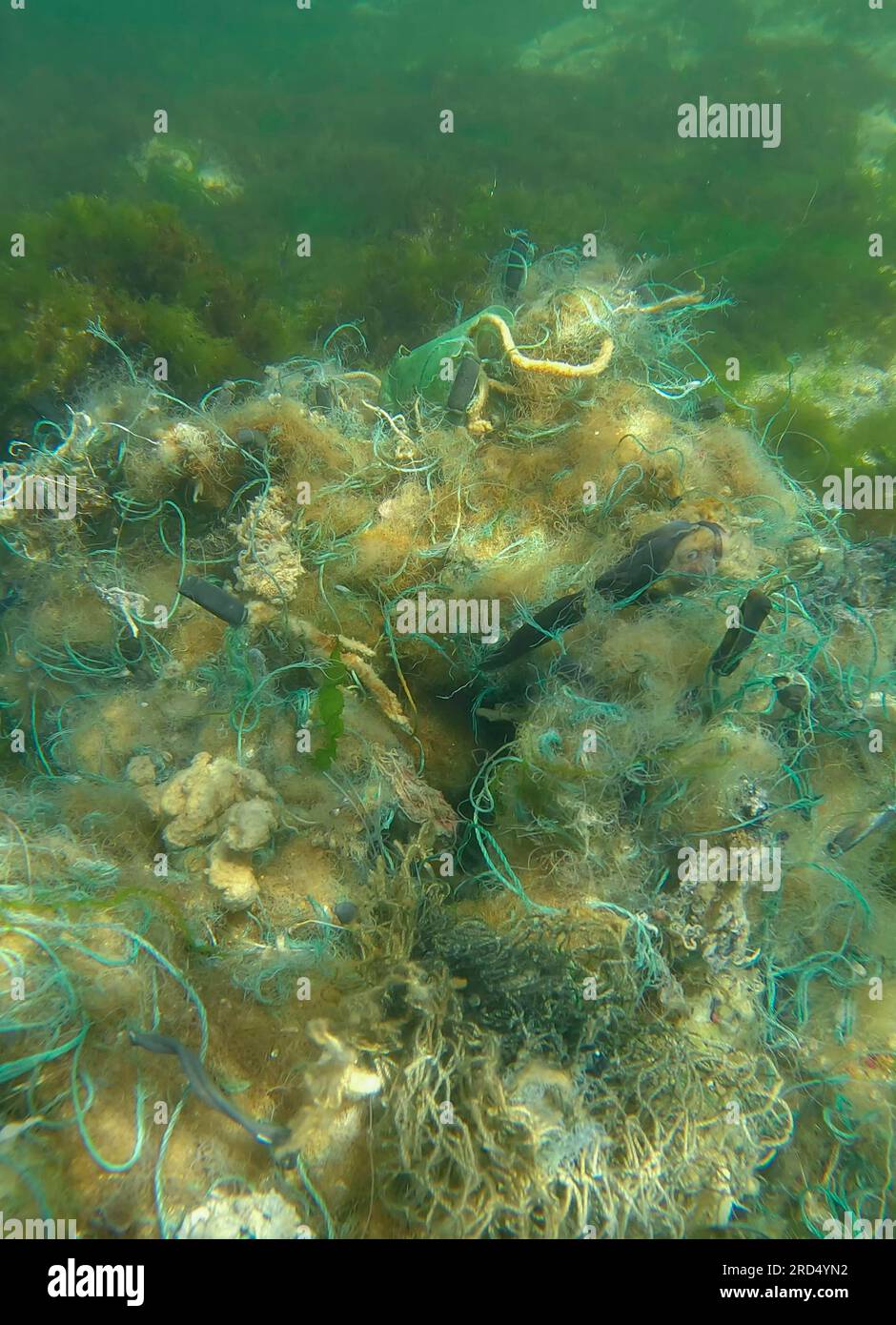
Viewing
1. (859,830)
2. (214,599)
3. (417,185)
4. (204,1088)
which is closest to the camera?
(204,1088)

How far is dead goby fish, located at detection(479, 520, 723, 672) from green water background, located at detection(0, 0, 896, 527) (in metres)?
3.13

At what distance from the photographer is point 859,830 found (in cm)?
287

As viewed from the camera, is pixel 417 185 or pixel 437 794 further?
pixel 417 185

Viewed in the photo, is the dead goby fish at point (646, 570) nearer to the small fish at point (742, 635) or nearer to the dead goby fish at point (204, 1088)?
the small fish at point (742, 635)

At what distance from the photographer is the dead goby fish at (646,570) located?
289 cm

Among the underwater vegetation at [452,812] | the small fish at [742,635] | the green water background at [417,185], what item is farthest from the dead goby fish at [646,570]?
the green water background at [417,185]

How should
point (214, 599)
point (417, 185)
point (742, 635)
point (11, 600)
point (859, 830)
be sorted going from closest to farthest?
point (742, 635), point (859, 830), point (214, 599), point (11, 600), point (417, 185)

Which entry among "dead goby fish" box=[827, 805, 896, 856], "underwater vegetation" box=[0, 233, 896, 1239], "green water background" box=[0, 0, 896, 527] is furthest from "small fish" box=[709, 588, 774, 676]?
"green water background" box=[0, 0, 896, 527]

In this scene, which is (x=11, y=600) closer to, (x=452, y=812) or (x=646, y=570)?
(x=452, y=812)

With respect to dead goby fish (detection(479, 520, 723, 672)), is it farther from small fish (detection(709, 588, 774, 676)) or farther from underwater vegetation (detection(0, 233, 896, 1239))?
small fish (detection(709, 588, 774, 676))

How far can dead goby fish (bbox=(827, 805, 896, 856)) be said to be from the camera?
286cm

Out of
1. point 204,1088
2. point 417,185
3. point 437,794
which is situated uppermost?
point 417,185

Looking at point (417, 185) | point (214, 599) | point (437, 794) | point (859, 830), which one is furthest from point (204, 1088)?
point (417, 185)

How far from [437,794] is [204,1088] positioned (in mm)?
1541
